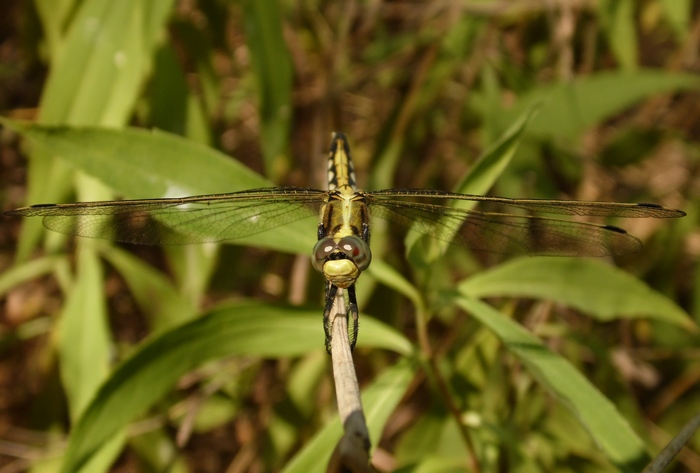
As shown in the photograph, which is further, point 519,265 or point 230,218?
point 519,265

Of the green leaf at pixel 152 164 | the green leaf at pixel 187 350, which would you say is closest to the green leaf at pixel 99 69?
the green leaf at pixel 152 164

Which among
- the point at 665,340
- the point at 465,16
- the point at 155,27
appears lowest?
the point at 665,340

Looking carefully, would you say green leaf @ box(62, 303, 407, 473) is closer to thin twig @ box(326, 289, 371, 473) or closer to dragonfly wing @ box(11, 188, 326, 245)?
dragonfly wing @ box(11, 188, 326, 245)

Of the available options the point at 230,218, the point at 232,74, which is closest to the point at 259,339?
the point at 230,218

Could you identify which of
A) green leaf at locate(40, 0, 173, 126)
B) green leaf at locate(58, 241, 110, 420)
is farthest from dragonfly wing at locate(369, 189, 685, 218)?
green leaf at locate(58, 241, 110, 420)

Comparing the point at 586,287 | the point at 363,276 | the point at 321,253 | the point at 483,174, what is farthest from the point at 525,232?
the point at 363,276

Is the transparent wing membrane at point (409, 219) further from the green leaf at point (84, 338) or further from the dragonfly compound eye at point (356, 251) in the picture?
the green leaf at point (84, 338)

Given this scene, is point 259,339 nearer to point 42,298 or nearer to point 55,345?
point 55,345
